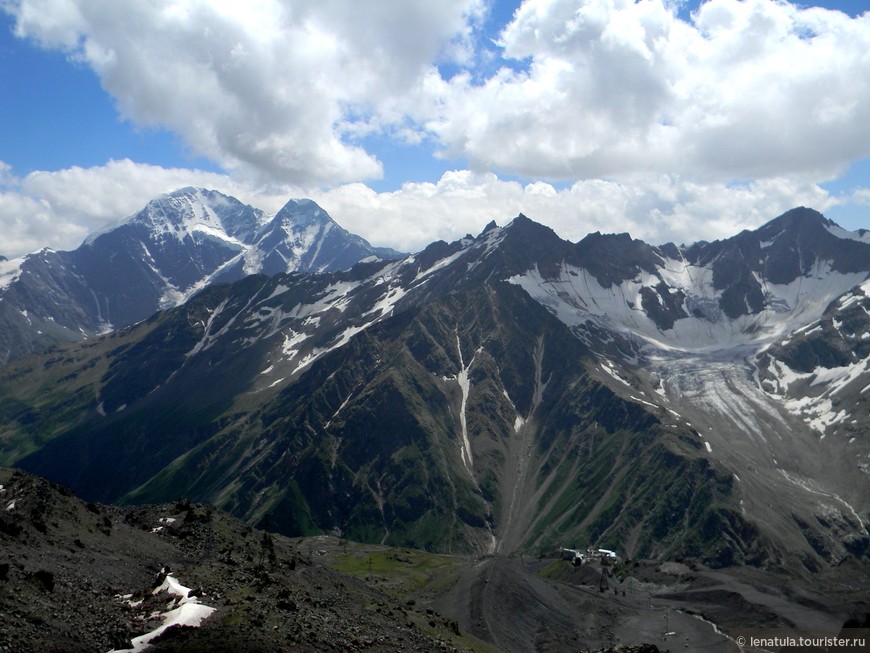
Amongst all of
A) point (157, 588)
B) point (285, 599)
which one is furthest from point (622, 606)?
point (157, 588)

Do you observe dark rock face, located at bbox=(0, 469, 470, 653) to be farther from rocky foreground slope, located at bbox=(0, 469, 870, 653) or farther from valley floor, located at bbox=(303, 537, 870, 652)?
valley floor, located at bbox=(303, 537, 870, 652)

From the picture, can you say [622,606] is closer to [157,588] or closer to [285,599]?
[285,599]

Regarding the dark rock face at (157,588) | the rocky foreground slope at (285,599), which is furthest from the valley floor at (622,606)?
the dark rock face at (157,588)

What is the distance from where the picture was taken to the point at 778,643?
12419 centimetres

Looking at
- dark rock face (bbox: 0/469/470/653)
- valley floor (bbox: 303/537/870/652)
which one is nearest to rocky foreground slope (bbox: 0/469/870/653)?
dark rock face (bbox: 0/469/470/653)

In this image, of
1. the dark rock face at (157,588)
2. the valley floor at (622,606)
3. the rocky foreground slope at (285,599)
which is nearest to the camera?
the dark rock face at (157,588)

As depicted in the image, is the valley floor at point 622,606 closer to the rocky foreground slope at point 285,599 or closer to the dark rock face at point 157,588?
the rocky foreground slope at point 285,599

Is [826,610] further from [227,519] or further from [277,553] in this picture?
[227,519]

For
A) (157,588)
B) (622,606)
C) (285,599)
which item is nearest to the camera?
(157,588)

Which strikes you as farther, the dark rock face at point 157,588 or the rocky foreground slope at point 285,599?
the rocky foreground slope at point 285,599

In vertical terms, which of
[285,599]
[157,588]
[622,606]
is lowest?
→ [622,606]

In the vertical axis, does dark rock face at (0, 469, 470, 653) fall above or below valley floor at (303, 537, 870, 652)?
above

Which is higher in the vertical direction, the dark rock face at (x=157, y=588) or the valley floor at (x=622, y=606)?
the dark rock face at (x=157, y=588)

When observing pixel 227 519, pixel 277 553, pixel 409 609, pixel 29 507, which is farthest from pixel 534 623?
pixel 29 507
